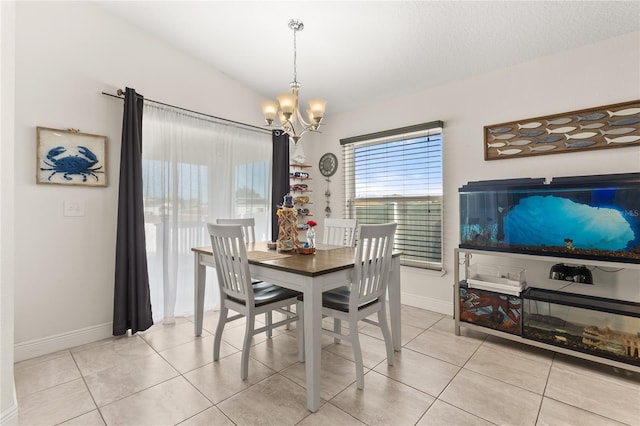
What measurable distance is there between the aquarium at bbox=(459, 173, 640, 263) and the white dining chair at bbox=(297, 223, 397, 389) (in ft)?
3.26

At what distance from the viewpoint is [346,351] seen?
2398mm

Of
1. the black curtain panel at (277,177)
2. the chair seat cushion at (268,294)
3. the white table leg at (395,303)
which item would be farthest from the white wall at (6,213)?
the black curtain panel at (277,177)

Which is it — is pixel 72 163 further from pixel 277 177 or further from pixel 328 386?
pixel 328 386

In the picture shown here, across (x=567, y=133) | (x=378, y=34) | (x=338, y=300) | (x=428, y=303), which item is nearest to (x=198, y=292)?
(x=338, y=300)

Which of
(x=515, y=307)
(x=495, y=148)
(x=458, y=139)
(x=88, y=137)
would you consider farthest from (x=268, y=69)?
(x=515, y=307)

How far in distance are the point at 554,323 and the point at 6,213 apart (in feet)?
11.3

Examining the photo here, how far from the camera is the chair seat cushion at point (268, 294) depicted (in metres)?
2.11

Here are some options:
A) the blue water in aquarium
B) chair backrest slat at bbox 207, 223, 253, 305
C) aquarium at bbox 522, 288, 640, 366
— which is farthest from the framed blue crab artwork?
aquarium at bbox 522, 288, 640, 366

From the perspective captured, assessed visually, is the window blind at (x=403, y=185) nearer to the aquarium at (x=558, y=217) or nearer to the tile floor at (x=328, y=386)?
the aquarium at (x=558, y=217)

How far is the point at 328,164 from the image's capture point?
166 inches

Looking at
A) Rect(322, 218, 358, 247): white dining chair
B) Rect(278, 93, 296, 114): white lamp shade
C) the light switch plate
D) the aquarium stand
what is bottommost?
the aquarium stand

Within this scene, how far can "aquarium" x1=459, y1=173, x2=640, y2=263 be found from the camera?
196 cm

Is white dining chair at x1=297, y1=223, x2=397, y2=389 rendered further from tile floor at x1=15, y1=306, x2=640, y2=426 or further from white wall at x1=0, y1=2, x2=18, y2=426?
white wall at x1=0, y1=2, x2=18, y2=426

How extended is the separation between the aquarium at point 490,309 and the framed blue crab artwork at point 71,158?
3260 mm
